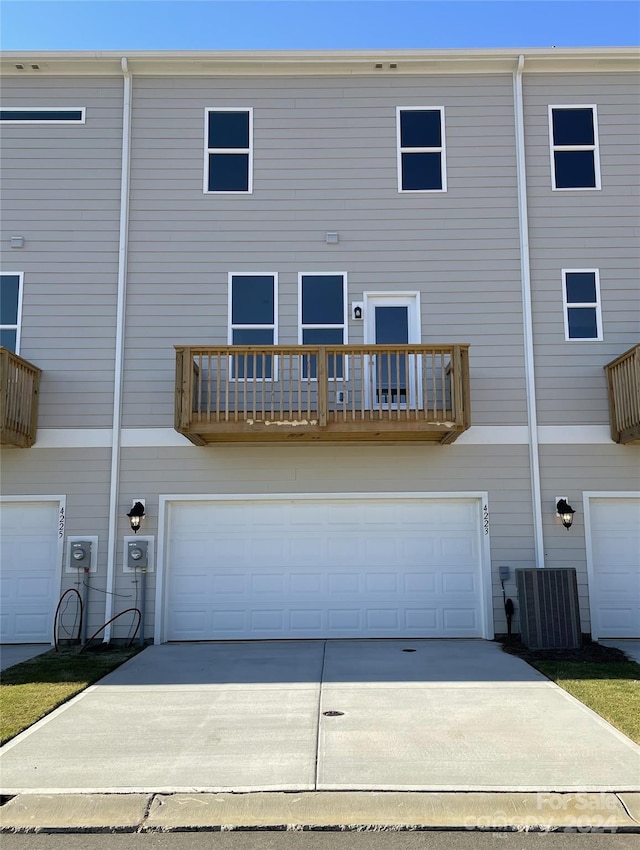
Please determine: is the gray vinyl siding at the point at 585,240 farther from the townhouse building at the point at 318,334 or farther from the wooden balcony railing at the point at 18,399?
the wooden balcony railing at the point at 18,399

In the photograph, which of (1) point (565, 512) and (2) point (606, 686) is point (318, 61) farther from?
(2) point (606, 686)

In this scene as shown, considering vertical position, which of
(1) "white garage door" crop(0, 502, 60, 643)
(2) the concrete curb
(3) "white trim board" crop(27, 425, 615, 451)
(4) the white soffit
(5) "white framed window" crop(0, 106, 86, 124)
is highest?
(4) the white soffit

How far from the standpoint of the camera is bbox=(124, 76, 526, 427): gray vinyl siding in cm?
1010

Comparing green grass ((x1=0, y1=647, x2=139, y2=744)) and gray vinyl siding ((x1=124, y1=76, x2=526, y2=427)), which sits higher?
gray vinyl siding ((x1=124, y1=76, x2=526, y2=427))

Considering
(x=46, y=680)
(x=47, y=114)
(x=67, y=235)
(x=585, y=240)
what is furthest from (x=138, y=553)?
(x=585, y=240)

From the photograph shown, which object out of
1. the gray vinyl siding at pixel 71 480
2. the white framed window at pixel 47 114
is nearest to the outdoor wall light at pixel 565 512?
the gray vinyl siding at pixel 71 480

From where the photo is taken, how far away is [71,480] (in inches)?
386

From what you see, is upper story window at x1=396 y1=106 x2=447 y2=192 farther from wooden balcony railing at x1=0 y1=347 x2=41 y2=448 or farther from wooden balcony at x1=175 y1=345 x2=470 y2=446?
wooden balcony railing at x1=0 y1=347 x2=41 y2=448

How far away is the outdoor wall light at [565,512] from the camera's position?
9.57 meters

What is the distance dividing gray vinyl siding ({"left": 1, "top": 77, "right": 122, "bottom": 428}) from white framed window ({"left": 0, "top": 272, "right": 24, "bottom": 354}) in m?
0.10

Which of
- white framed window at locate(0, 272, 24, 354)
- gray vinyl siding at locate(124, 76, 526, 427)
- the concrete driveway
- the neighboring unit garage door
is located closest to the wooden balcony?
gray vinyl siding at locate(124, 76, 526, 427)

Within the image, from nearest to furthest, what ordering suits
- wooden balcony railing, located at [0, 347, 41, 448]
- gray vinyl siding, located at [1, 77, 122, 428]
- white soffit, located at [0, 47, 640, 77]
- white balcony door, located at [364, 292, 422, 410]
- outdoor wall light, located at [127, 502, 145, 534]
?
1. wooden balcony railing, located at [0, 347, 41, 448]
2. white balcony door, located at [364, 292, 422, 410]
3. outdoor wall light, located at [127, 502, 145, 534]
4. gray vinyl siding, located at [1, 77, 122, 428]
5. white soffit, located at [0, 47, 640, 77]

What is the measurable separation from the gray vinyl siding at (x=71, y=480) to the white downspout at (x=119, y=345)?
12cm

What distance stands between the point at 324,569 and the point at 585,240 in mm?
6101
